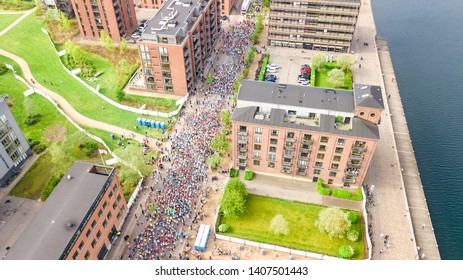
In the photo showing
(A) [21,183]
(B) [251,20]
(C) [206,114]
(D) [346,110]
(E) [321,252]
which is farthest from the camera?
(B) [251,20]

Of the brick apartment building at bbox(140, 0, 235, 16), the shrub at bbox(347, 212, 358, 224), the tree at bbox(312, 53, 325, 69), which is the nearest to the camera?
the shrub at bbox(347, 212, 358, 224)

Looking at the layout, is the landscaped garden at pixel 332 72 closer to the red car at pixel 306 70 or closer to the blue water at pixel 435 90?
the red car at pixel 306 70

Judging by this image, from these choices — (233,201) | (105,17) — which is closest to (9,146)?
(233,201)

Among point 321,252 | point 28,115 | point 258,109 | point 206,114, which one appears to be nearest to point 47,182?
point 28,115

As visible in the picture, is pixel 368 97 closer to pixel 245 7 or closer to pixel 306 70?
pixel 306 70

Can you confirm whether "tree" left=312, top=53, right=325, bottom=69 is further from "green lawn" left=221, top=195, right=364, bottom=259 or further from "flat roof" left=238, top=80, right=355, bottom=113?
"green lawn" left=221, top=195, right=364, bottom=259

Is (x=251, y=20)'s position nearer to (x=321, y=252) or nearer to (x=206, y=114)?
(x=206, y=114)

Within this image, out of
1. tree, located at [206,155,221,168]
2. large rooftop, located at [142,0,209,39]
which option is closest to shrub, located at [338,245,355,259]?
tree, located at [206,155,221,168]
